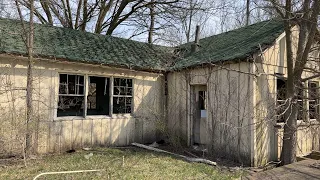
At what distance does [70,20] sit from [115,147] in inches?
495

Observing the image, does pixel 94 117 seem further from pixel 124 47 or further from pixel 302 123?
pixel 302 123

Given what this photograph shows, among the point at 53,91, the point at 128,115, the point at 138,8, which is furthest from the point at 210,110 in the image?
the point at 138,8

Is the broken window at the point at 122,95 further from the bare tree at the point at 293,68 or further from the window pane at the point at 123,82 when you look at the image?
the bare tree at the point at 293,68

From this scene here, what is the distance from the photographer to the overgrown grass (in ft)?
19.9

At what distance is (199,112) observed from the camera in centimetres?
1037

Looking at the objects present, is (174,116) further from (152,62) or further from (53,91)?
(53,91)

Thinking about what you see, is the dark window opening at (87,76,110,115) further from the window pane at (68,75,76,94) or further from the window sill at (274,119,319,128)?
the window sill at (274,119,319,128)

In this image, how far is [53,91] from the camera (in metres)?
8.70

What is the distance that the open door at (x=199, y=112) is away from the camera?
1004 cm

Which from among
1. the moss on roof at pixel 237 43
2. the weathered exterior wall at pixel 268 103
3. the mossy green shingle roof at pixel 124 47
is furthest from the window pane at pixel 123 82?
the weathered exterior wall at pixel 268 103

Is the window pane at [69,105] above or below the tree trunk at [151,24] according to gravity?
below

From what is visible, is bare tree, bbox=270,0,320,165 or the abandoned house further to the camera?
the abandoned house

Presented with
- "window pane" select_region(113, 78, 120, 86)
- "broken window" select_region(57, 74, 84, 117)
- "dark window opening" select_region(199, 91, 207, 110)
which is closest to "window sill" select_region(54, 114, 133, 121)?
"broken window" select_region(57, 74, 84, 117)

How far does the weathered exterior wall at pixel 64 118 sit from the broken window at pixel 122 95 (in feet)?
0.82
